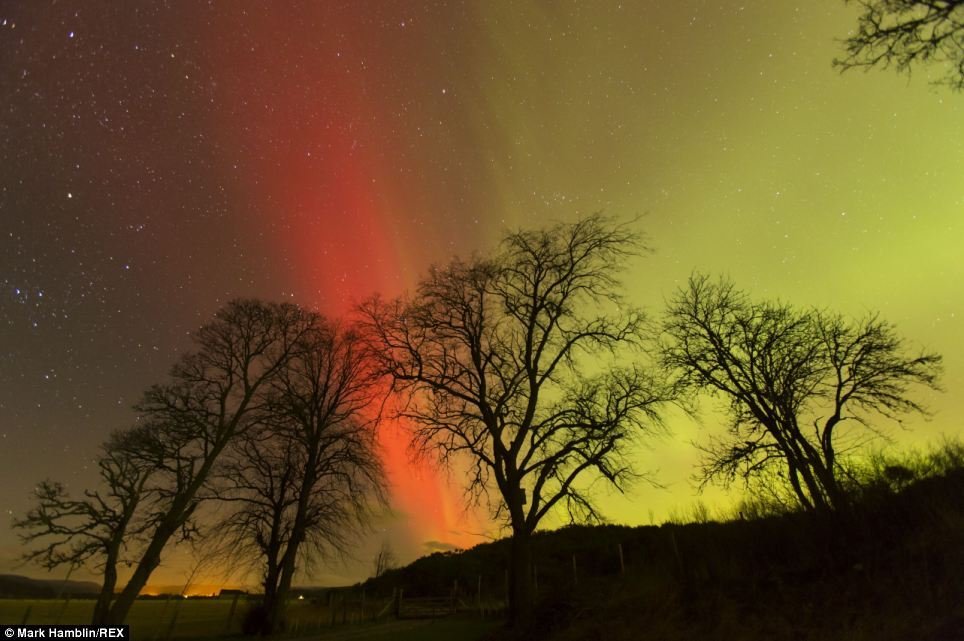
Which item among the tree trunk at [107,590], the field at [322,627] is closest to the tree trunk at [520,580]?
the field at [322,627]

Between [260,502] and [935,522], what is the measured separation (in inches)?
955

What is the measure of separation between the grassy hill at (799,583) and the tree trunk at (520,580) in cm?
57

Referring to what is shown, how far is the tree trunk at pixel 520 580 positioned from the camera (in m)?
14.9

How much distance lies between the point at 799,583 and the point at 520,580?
295 inches

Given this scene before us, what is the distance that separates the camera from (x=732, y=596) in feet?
38.3

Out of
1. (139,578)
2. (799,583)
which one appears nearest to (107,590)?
(139,578)

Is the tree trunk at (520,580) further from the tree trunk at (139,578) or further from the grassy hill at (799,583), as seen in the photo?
the tree trunk at (139,578)

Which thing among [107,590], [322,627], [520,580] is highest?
[107,590]

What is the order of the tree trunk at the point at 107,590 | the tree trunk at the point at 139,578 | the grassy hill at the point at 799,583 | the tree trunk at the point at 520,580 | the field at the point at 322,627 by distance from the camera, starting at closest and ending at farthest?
the grassy hill at the point at 799,583 < the tree trunk at the point at 520,580 < the tree trunk at the point at 139,578 < the tree trunk at the point at 107,590 < the field at the point at 322,627

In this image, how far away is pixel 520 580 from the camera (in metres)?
15.1

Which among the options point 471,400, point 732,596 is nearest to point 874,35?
point 732,596

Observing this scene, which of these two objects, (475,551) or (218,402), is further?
(475,551)

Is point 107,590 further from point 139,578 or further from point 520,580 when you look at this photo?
point 520,580

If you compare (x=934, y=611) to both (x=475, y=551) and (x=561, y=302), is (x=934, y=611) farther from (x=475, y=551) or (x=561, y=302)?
(x=475, y=551)
